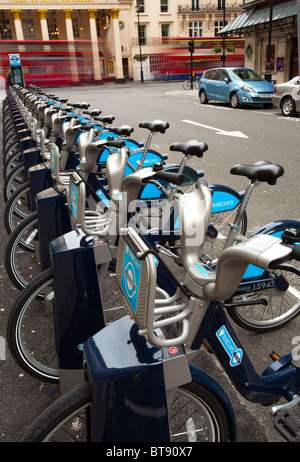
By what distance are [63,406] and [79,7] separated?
55786mm

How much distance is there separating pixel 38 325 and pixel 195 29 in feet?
195

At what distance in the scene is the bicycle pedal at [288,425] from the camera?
70.4 inches

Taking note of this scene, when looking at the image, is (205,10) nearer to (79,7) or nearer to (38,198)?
(79,7)

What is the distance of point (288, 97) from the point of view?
41.5ft

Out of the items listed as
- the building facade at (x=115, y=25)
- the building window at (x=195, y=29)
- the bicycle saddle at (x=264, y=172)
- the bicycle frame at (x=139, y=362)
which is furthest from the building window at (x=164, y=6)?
the bicycle frame at (x=139, y=362)

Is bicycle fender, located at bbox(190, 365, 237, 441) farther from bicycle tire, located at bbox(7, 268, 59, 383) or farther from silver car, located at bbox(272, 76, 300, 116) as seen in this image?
silver car, located at bbox(272, 76, 300, 116)

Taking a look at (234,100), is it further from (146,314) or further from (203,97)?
(146,314)

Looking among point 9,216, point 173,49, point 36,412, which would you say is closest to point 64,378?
point 36,412

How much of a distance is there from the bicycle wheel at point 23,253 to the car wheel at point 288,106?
1086 cm

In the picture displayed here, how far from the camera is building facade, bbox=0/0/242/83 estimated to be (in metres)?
48.8

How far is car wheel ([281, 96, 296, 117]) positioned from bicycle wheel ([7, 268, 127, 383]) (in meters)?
11.2

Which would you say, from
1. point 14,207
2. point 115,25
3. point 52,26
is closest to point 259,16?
point 14,207

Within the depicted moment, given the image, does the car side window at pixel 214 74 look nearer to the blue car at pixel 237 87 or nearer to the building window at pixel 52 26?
the blue car at pixel 237 87

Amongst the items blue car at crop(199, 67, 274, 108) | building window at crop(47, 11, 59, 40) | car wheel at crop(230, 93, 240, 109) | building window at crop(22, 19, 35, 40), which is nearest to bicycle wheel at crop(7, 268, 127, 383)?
blue car at crop(199, 67, 274, 108)
